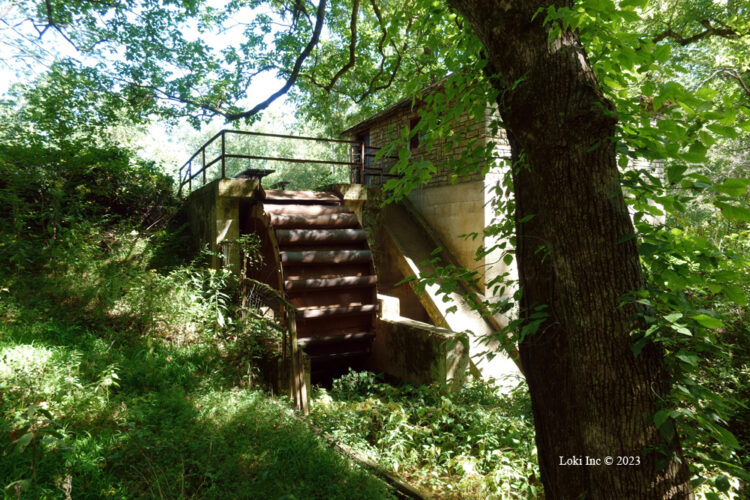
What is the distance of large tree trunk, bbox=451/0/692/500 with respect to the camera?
1.48 m

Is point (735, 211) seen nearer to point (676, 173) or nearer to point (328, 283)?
point (676, 173)

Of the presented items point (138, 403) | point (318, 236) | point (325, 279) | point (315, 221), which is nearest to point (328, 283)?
point (325, 279)

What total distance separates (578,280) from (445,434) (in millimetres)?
3431

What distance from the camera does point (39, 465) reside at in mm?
2459

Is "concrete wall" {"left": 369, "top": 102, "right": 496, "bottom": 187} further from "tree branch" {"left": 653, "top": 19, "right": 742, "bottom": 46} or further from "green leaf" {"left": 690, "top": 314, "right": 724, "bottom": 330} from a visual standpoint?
"green leaf" {"left": 690, "top": 314, "right": 724, "bottom": 330}

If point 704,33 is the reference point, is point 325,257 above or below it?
below

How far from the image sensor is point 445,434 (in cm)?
445

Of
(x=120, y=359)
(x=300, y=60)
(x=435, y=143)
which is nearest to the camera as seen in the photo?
(x=120, y=359)

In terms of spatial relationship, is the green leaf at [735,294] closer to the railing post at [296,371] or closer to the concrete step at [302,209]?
the railing post at [296,371]

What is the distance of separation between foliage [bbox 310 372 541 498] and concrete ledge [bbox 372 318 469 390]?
0.30 meters

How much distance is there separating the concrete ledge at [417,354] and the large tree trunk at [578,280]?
12.5ft

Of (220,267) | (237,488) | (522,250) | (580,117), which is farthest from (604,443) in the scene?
(220,267)

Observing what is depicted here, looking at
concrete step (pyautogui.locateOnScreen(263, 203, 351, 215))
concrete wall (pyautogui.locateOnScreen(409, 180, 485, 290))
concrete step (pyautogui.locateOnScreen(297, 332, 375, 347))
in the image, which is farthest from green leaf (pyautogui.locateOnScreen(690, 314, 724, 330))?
concrete wall (pyautogui.locateOnScreen(409, 180, 485, 290))

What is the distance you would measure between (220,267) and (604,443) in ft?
21.3
